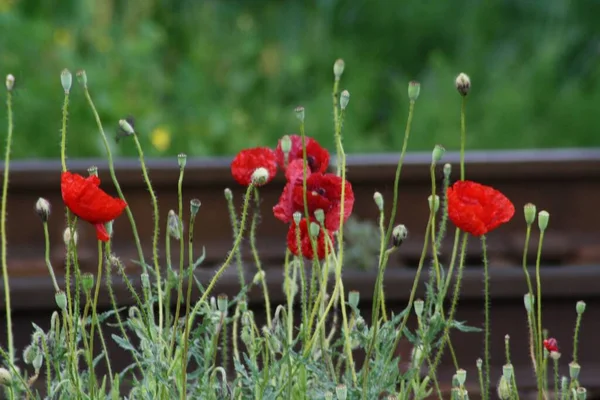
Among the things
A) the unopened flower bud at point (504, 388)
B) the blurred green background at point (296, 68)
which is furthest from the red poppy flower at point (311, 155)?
the blurred green background at point (296, 68)

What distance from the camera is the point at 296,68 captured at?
6.49 meters

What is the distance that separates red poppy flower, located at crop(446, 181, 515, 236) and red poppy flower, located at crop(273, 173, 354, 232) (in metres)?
0.17

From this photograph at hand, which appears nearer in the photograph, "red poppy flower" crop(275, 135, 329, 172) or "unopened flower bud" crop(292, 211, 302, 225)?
"unopened flower bud" crop(292, 211, 302, 225)

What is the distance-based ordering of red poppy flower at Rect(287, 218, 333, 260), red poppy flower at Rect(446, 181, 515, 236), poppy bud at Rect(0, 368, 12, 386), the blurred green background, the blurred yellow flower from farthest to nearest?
the blurred green background
the blurred yellow flower
red poppy flower at Rect(287, 218, 333, 260)
red poppy flower at Rect(446, 181, 515, 236)
poppy bud at Rect(0, 368, 12, 386)

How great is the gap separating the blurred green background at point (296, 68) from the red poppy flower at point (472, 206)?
3770 millimetres

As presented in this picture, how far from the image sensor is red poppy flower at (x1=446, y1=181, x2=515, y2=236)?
1.72 metres

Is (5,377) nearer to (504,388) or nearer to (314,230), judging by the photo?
(314,230)

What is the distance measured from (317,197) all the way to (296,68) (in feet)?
15.5

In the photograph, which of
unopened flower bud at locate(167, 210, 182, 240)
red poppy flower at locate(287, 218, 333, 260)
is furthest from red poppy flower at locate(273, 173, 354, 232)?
unopened flower bud at locate(167, 210, 182, 240)

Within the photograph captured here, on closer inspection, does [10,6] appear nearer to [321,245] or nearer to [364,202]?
[364,202]

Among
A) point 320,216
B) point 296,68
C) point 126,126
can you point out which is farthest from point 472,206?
point 296,68

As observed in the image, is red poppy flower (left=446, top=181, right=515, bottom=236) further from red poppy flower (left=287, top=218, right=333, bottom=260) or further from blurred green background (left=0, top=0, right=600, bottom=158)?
blurred green background (left=0, top=0, right=600, bottom=158)

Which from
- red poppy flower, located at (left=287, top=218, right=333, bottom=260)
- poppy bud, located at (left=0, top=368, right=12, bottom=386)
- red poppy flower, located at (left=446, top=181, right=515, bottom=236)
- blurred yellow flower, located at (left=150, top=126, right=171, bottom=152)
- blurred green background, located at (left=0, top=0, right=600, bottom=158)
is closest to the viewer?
poppy bud, located at (left=0, top=368, right=12, bottom=386)

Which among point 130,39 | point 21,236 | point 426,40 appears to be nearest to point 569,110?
point 426,40
